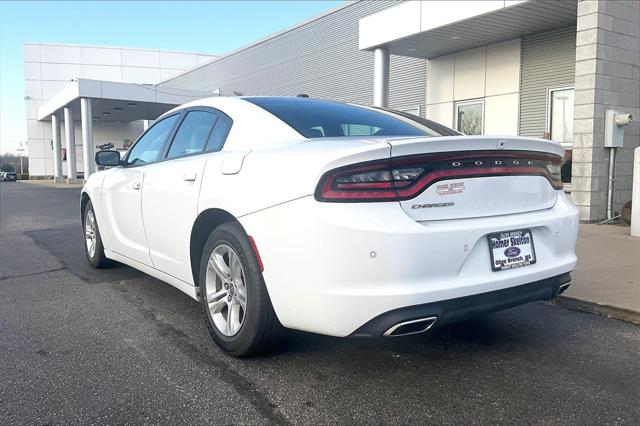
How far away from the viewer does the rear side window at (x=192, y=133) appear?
379 cm

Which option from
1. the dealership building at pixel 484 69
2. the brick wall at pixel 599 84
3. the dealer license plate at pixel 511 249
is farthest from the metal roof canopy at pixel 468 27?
the dealer license plate at pixel 511 249

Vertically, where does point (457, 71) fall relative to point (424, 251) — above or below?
above

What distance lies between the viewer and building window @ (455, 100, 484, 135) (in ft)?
47.7

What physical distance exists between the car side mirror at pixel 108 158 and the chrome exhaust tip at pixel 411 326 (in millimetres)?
3211

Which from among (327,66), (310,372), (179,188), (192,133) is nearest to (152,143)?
(192,133)

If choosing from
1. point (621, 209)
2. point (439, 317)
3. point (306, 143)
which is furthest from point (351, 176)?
point (621, 209)

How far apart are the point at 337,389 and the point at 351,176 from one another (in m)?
1.09

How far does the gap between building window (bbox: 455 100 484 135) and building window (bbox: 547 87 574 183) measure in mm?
2082

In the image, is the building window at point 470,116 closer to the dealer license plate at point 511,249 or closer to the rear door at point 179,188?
the rear door at point 179,188

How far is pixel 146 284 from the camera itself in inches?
198

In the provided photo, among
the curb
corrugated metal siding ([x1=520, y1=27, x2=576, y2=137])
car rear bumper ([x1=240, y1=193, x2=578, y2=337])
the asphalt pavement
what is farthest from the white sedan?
corrugated metal siding ([x1=520, y1=27, x2=576, y2=137])

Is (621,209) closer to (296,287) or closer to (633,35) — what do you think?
(633,35)

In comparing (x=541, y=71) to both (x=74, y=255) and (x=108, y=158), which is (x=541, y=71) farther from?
(x=108, y=158)

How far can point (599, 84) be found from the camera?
30.5 ft
